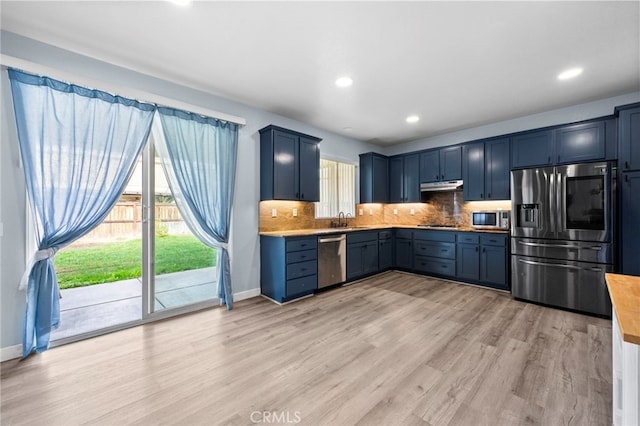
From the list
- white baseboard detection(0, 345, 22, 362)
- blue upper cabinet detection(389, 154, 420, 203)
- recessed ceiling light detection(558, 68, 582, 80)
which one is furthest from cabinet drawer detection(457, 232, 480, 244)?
white baseboard detection(0, 345, 22, 362)

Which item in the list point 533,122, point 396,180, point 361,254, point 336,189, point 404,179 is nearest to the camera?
point 533,122

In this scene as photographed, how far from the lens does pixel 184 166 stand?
3.04m

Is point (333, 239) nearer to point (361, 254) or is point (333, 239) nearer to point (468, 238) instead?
point (361, 254)

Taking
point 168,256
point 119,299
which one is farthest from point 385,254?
point 119,299

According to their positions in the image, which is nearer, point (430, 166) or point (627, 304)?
Answer: point (627, 304)

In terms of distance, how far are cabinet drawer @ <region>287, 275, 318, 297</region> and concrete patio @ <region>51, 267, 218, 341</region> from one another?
1008 millimetres

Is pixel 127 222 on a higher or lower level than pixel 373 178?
lower

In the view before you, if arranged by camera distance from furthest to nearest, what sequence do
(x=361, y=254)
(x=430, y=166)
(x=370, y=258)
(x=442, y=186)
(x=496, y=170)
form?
(x=430, y=166)
(x=442, y=186)
(x=370, y=258)
(x=361, y=254)
(x=496, y=170)

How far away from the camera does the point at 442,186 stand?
4.86 m

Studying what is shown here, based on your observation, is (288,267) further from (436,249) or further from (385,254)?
(436,249)

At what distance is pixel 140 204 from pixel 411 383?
3.18 meters

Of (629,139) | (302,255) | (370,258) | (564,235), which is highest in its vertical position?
(629,139)

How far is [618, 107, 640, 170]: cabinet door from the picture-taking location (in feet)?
9.64

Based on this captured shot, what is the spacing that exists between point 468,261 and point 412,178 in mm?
1947
